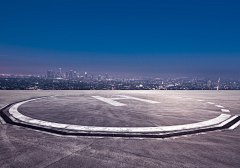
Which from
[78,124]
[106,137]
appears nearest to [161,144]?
[106,137]

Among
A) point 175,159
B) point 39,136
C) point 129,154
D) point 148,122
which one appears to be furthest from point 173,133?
point 39,136

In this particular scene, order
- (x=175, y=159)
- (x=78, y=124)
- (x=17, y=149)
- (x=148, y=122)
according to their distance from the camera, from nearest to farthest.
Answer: (x=175, y=159) < (x=17, y=149) < (x=78, y=124) < (x=148, y=122)

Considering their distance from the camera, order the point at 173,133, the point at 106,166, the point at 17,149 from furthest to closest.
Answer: the point at 173,133 → the point at 17,149 → the point at 106,166

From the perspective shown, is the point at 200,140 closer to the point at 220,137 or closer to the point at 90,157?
the point at 220,137

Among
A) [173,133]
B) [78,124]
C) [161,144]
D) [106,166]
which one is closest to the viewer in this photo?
[106,166]

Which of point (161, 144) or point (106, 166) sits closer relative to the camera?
point (106, 166)

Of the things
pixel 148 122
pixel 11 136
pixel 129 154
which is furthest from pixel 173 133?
pixel 11 136

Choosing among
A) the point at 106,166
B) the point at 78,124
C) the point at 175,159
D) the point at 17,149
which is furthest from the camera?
the point at 78,124

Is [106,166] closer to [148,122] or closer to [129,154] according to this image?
[129,154]

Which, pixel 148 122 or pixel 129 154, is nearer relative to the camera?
pixel 129 154
